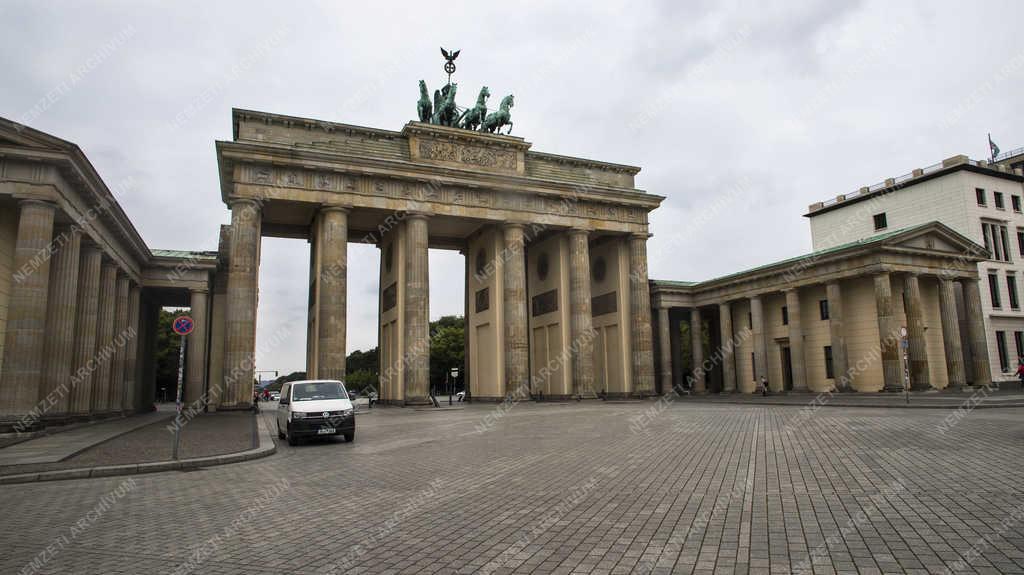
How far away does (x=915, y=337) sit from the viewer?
35.7 m

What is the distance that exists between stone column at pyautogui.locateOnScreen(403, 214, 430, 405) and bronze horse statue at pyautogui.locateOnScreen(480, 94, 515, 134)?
8724 millimetres

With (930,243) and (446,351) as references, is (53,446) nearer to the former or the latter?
(930,243)

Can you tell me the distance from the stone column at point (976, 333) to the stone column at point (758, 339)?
1192 centimetres

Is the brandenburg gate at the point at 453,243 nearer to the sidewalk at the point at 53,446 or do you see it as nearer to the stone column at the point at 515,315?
the stone column at the point at 515,315

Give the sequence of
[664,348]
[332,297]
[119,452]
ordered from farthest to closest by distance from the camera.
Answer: [664,348], [332,297], [119,452]

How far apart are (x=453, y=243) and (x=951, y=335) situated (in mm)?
33156

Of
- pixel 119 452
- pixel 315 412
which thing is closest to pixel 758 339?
pixel 315 412

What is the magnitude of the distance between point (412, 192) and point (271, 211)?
903 centimetres

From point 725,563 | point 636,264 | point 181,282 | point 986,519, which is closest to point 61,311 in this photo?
point 181,282

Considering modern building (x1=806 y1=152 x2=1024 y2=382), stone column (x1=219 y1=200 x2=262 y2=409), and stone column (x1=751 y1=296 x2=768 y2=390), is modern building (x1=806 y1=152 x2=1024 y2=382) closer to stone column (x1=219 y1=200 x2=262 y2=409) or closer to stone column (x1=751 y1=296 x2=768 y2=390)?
stone column (x1=751 y1=296 x2=768 y2=390)

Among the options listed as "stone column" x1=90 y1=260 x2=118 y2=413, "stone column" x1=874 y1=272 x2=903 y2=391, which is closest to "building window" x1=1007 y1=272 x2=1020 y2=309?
"stone column" x1=874 y1=272 x2=903 y2=391

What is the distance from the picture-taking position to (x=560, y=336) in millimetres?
Answer: 42812

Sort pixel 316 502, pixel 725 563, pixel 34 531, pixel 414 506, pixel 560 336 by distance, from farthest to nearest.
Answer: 1. pixel 560 336
2. pixel 316 502
3. pixel 414 506
4. pixel 34 531
5. pixel 725 563

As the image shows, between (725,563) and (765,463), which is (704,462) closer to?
(765,463)
